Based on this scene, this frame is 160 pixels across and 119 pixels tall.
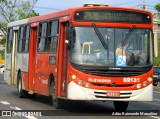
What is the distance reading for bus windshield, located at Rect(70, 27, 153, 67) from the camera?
1379cm

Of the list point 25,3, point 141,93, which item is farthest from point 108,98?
point 25,3

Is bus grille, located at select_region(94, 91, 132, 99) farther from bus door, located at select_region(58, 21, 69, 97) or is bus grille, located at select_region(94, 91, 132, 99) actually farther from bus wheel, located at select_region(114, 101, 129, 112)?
bus wheel, located at select_region(114, 101, 129, 112)

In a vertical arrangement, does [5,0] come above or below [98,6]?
above

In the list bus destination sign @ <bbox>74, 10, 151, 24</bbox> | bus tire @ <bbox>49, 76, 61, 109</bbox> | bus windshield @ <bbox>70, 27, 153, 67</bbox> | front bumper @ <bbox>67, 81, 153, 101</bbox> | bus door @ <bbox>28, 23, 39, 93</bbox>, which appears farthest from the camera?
bus door @ <bbox>28, 23, 39, 93</bbox>

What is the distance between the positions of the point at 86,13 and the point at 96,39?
0.81 metres

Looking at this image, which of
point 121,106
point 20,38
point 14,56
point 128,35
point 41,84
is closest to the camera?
point 128,35

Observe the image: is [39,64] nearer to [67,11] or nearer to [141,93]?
[67,11]

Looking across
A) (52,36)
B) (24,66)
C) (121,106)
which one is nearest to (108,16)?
(52,36)

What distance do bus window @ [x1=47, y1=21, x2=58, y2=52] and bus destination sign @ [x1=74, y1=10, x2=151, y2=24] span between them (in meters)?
1.79

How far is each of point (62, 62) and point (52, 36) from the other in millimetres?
1574

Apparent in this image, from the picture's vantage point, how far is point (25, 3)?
62.0 meters

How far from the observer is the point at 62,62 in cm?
1480

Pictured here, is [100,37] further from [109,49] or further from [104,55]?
[104,55]

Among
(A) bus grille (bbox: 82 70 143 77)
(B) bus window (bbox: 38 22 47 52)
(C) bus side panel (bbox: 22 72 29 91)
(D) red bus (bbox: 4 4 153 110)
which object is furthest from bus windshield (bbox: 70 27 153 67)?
(C) bus side panel (bbox: 22 72 29 91)
